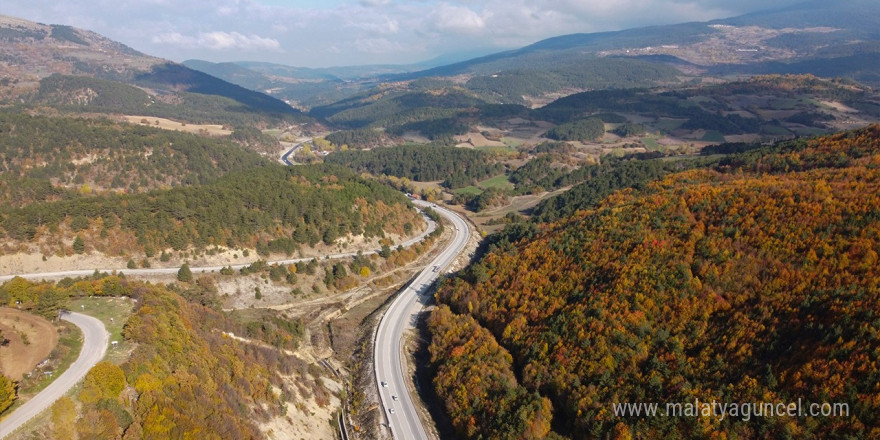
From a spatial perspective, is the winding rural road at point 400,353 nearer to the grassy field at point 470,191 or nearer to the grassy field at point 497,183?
the grassy field at point 470,191

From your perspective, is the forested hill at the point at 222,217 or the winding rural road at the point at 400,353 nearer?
the winding rural road at the point at 400,353

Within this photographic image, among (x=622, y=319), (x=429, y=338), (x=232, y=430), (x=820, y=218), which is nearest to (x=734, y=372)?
(x=622, y=319)

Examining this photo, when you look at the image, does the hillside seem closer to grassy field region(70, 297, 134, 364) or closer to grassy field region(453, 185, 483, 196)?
grassy field region(70, 297, 134, 364)

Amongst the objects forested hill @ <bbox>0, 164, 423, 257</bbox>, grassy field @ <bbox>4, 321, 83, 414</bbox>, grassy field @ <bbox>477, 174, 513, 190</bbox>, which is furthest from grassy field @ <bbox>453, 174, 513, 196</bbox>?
grassy field @ <bbox>4, 321, 83, 414</bbox>

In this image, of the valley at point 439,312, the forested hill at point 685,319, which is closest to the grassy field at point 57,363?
the valley at point 439,312

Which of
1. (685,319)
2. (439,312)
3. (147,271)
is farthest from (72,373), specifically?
(685,319)

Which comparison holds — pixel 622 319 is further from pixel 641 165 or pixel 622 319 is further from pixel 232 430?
pixel 641 165

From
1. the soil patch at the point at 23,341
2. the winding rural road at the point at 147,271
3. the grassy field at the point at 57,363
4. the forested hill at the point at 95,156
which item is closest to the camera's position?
the grassy field at the point at 57,363

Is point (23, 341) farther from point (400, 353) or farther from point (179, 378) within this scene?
point (400, 353)
